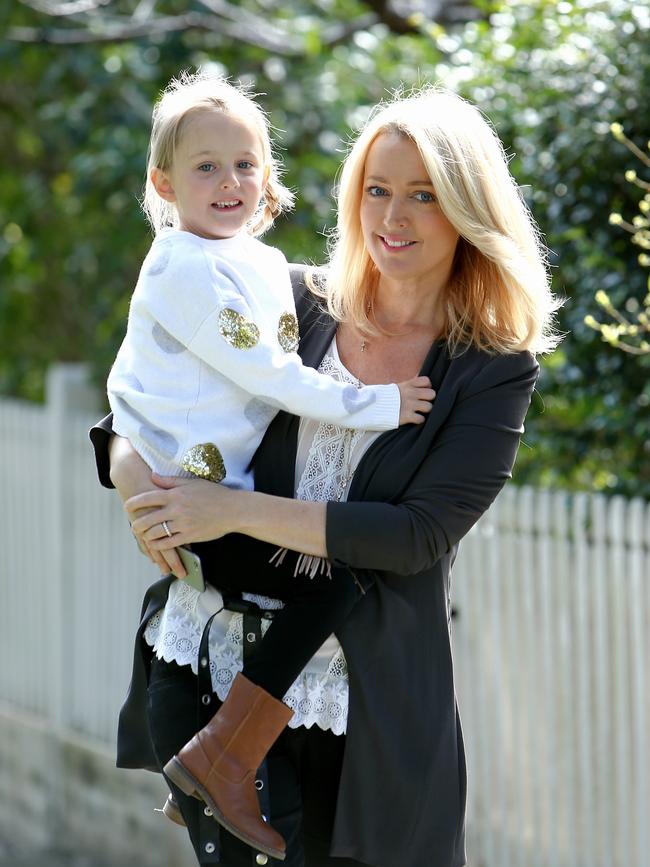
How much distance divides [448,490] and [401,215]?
1.56 ft

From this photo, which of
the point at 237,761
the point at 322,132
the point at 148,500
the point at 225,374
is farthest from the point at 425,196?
the point at 322,132

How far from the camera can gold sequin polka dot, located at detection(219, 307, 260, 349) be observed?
229cm

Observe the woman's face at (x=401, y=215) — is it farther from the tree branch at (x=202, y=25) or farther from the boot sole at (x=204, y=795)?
the tree branch at (x=202, y=25)

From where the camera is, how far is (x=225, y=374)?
232cm

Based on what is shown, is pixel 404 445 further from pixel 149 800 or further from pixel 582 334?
pixel 149 800

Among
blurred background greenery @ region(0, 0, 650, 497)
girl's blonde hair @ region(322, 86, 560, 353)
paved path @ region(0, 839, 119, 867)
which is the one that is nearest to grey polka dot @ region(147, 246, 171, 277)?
girl's blonde hair @ region(322, 86, 560, 353)

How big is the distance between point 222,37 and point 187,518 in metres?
4.86

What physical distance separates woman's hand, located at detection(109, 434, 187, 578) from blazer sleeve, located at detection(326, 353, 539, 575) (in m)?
0.29

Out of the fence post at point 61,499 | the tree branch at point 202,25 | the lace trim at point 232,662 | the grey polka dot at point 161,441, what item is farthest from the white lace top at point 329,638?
the tree branch at point 202,25

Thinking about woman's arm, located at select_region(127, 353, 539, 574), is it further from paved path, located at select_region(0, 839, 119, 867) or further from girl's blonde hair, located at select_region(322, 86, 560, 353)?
paved path, located at select_region(0, 839, 119, 867)

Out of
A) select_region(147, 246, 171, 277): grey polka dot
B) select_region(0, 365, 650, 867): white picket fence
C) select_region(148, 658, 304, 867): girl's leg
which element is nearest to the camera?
select_region(148, 658, 304, 867): girl's leg

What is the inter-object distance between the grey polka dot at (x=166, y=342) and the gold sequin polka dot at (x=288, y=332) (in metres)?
0.18

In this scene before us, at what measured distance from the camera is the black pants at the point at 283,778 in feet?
7.44

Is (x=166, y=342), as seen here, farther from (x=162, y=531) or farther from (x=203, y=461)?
(x=162, y=531)
